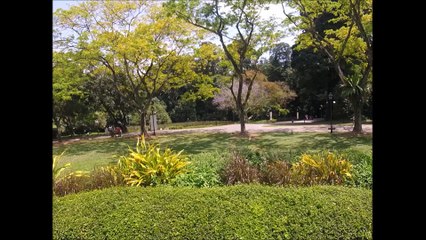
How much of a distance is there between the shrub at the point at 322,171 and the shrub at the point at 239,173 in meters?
0.57

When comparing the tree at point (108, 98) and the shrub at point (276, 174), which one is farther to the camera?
the tree at point (108, 98)

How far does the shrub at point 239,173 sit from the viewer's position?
4.68 metres

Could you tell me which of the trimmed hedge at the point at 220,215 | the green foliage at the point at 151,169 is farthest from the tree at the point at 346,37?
the trimmed hedge at the point at 220,215

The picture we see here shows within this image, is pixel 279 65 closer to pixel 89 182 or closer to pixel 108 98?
pixel 108 98

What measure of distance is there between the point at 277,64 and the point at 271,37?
71.6 feet

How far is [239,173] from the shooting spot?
473 centimetres

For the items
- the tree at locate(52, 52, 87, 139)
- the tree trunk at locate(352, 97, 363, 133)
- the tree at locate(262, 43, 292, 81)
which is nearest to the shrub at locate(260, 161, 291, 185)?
the tree trunk at locate(352, 97, 363, 133)

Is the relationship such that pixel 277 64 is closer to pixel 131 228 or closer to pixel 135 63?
pixel 135 63

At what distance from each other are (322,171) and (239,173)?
1269 mm

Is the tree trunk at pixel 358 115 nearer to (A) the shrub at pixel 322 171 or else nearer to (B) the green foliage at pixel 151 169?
(A) the shrub at pixel 322 171

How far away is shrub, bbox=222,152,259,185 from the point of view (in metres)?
4.68

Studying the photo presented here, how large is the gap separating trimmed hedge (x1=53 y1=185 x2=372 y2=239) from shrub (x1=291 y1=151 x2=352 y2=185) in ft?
3.08
